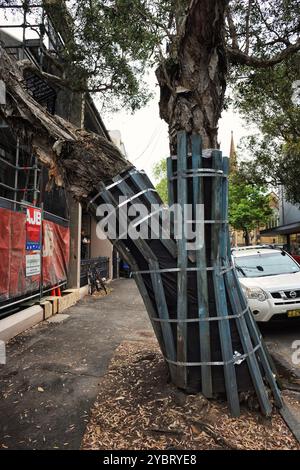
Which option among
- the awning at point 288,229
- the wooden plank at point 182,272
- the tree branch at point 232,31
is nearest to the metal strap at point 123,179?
the wooden plank at point 182,272

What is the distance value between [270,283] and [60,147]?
4595 mm

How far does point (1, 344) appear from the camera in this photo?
5.23 m

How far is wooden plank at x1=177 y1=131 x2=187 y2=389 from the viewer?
3.25 meters

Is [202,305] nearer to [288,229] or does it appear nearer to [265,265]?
[265,265]

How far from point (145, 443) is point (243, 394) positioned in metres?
1.03

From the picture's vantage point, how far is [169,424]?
9.90 ft

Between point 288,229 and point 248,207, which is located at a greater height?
point 248,207

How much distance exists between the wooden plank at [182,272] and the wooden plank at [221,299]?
28 cm

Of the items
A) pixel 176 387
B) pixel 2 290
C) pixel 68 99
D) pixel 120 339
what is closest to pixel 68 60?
pixel 68 99

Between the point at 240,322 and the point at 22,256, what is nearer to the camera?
the point at 240,322

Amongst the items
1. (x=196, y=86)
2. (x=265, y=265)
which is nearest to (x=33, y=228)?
(x=196, y=86)

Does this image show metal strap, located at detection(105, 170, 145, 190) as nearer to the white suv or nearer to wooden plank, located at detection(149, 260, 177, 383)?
wooden plank, located at detection(149, 260, 177, 383)

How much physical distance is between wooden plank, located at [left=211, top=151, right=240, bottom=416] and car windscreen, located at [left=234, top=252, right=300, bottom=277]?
12.6 ft

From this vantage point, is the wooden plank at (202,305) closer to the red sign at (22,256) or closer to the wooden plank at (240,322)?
the wooden plank at (240,322)
